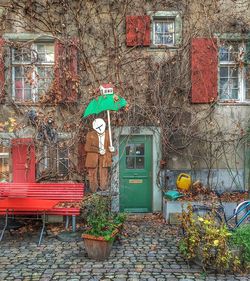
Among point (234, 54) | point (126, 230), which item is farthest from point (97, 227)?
point (234, 54)

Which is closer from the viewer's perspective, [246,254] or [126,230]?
[246,254]

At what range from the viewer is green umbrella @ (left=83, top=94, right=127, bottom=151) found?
28.2 feet

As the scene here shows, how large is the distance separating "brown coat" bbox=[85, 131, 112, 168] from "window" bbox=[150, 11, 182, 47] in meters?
2.76

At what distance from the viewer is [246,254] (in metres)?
5.51

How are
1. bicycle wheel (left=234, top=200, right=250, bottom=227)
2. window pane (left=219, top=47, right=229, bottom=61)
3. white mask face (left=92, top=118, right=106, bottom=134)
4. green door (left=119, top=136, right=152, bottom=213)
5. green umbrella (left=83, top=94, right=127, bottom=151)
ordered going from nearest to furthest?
bicycle wheel (left=234, top=200, right=250, bottom=227), green umbrella (left=83, top=94, right=127, bottom=151), white mask face (left=92, top=118, right=106, bottom=134), green door (left=119, top=136, right=152, bottom=213), window pane (left=219, top=47, right=229, bottom=61)

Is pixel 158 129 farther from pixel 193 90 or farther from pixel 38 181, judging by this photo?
pixel 38 181

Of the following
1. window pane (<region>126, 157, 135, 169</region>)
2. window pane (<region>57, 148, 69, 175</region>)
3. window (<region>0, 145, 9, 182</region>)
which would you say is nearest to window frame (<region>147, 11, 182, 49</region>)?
window pane (<region>126, 157, 135, 169</region>)

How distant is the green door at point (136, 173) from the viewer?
376 inches

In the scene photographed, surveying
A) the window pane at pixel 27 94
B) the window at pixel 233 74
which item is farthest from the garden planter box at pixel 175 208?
the window pane at pixel 27 94

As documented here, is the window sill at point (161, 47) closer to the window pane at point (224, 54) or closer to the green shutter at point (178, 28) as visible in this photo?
the green shutter at point (178, 28)

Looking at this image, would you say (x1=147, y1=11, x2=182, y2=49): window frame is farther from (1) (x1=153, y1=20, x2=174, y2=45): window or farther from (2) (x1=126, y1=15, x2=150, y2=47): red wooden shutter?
(2) (x1=126, y1=15, x2=150, y2=47): red wooden shutter

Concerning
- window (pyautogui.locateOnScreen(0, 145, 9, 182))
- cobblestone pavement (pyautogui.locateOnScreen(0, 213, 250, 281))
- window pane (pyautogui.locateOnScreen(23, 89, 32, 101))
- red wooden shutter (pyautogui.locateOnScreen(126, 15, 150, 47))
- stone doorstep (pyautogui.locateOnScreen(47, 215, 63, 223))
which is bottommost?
cobblestone pavement (pyautogui.locateOnScreen(0, 213, 250, 281))

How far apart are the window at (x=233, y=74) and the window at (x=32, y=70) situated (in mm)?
4337

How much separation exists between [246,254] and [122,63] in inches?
222
